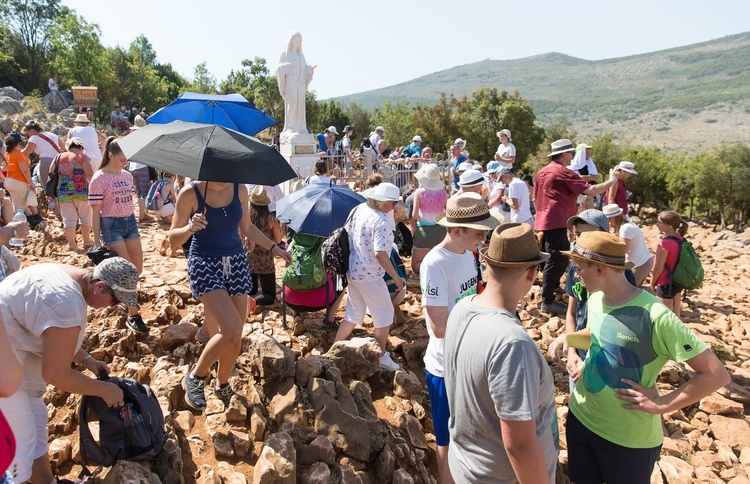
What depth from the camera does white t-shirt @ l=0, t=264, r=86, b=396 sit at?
2.36 meters

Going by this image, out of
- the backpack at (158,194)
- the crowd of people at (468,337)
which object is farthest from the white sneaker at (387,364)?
the backpack at (158,194)

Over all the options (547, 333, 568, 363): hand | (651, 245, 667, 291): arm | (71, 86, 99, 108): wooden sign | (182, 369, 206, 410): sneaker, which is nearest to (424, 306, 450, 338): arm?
(547, 333, 568, 363): hand

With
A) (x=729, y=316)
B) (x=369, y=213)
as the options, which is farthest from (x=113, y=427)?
(x=729, y=316)

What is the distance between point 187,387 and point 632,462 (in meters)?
2.88

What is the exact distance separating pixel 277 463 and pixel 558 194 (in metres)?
4.70

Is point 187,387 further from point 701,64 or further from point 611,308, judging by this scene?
point 701,64

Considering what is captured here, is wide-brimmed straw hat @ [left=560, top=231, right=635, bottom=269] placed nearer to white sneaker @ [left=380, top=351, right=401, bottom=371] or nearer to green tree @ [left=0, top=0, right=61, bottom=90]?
white sneaker @ [left=380, top=351, right=401, bottom=371]

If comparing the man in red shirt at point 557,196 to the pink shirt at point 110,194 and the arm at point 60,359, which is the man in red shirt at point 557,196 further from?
the arm at point 60,359

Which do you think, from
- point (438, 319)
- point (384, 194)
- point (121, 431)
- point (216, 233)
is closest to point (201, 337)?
point (216, 233)

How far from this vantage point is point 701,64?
575ft

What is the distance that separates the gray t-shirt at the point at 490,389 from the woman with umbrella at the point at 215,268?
1873 mm

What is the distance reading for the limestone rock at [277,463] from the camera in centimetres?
275

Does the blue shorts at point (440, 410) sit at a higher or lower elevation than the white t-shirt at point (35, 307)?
lower

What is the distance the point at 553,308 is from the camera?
6.70 m
